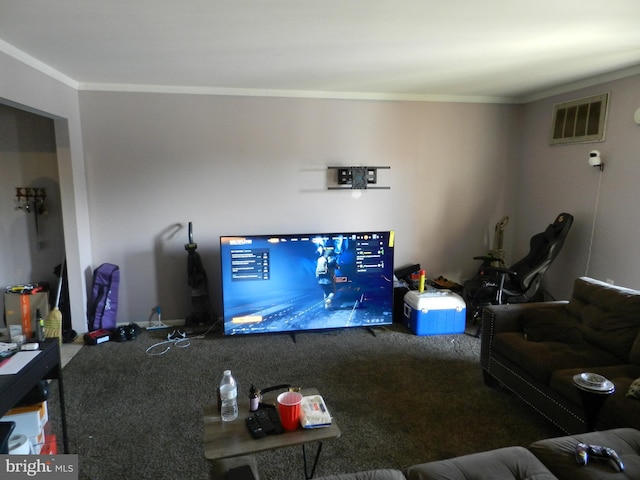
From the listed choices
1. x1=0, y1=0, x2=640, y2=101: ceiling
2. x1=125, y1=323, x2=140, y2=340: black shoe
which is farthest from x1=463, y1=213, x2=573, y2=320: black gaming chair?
x1=125, y1=323, x2=140, y2=340: black shoe

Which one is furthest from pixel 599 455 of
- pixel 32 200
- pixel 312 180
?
pixel 32 200

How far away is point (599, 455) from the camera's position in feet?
5.00

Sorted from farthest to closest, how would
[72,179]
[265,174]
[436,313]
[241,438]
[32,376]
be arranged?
[265,174] → [436,313] → [72,179] → [32,376] → [241,438]

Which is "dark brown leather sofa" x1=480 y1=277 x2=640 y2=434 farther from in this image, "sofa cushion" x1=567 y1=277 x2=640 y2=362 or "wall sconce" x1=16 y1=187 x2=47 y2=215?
"wall sconce" x1=16 y1=187 x2=47 y2=215

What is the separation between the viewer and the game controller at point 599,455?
58.2 inches

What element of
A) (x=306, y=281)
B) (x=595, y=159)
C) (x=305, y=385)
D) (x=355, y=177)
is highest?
(x=595, y=159)

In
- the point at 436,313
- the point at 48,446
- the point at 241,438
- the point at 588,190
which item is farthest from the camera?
the point at 436,313

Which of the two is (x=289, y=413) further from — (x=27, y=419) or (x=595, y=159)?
(x=595, y=159)

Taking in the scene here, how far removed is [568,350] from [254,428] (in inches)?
79.9

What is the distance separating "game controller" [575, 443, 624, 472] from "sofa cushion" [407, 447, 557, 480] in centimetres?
15

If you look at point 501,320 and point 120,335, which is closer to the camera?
point 501,320

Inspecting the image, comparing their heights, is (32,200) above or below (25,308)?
above

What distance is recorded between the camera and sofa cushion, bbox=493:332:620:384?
231cm

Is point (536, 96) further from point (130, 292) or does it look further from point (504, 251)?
point (130, 292)
